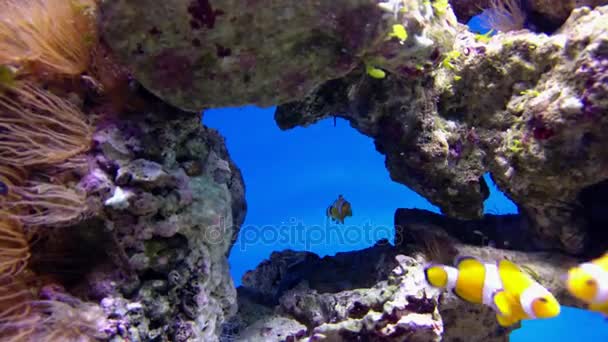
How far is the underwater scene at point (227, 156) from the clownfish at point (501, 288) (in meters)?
0.01

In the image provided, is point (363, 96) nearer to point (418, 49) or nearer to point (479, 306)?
point (418, 49)

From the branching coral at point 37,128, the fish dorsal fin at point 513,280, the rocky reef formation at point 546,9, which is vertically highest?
the rocky reef formation at point 546,9

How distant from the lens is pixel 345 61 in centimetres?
271

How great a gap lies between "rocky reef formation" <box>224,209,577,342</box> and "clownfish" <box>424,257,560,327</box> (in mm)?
339

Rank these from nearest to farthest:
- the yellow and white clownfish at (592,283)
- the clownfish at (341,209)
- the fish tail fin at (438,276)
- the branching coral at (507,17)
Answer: the yellow and white clownfish at (592,283), the fish tail fin at (438,276), the branching coral at (507,17), the clownfish at (341,209)

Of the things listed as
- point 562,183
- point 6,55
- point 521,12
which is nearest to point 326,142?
point 521,12

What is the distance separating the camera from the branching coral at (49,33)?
2367 mm

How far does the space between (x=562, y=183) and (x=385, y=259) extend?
167 centimetres

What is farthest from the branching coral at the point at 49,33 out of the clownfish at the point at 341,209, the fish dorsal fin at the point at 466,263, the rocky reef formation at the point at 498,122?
the clownfish at the point at 341,209

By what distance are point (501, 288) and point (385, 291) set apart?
2.93 feet

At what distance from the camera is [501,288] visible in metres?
2.77

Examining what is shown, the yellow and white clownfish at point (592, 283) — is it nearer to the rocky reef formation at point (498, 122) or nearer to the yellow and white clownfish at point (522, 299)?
the yellow and white clownfish at point (522, 299)

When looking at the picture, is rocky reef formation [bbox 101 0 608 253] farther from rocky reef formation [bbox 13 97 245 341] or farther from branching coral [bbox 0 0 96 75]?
rocky reef formation [bbox 13 97 245 341]

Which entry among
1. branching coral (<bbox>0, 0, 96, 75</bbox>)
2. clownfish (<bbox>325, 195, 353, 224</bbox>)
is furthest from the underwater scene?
clownfish (<bbox>325, 195, 353, 224</bbox>)
